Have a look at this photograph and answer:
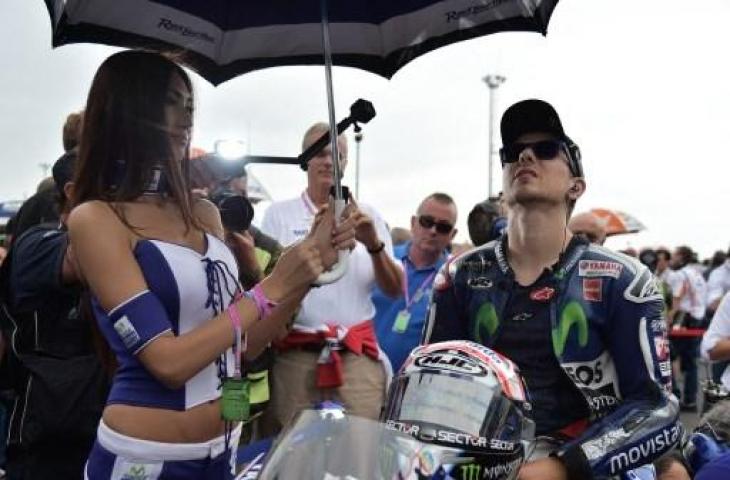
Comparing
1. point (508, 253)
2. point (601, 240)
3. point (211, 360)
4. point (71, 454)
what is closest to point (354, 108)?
point (508, 253)

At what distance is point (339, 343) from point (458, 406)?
2.56 m

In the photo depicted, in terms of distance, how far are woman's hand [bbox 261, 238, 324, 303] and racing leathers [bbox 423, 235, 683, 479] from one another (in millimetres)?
550

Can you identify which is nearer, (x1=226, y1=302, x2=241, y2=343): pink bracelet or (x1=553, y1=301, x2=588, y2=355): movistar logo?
(x1=226, y1=302, x2=241, y2=343): pink bracelet

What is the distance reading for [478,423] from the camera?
1.72 metres

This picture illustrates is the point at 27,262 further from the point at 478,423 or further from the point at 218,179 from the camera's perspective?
the point at 478,423

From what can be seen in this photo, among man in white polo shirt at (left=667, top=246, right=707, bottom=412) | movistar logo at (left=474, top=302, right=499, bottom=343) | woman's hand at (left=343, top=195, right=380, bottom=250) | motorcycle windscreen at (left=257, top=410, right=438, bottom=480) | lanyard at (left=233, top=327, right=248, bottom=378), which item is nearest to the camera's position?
motorcycle windscreen at (left=257, top=410, right=438, bottom=480)

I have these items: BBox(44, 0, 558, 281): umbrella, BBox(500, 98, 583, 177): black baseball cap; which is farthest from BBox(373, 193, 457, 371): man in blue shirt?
BBox(500, 98, 583, 177): black baseball cap

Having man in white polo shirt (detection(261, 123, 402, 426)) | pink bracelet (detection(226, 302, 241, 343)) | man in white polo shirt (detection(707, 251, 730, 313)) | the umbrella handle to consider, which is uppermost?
the umbrella handle

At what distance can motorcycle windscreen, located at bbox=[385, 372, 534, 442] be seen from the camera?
5.65ft

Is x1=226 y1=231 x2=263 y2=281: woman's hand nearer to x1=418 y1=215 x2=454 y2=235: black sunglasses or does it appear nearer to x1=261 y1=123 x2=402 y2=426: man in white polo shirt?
x1=261 y1=123 x2=402 y2=426: man in white polo shirt

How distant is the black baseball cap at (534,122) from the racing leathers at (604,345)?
29 centimetres

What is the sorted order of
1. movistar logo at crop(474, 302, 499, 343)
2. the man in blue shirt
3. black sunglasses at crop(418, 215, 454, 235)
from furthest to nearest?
1. black sunglasses at crop(418, 215, 454, 235)
2. the man in blue shirt
3. movistar logo at crop(474, 302, 499, 343)

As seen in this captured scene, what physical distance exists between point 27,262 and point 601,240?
4.01 m

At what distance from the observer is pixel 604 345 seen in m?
2.30
